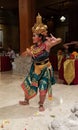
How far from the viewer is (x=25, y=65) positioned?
865 cm

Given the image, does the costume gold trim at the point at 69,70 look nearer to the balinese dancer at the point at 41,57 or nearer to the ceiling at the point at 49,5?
the balinese dancer at the point at 41,57

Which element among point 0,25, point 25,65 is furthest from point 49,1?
point 0,25

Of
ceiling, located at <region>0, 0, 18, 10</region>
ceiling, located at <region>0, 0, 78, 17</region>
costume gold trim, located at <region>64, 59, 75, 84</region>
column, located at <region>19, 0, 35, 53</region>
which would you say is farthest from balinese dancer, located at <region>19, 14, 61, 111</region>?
ceiling, located at <region>0, 0, 18, 10</region>

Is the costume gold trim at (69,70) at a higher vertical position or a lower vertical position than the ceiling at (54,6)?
lower

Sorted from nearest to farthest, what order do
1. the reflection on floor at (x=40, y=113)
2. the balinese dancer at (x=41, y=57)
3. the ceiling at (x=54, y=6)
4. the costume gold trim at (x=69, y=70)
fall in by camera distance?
the reflection on floor at (x=40, y=113) → the balinese dancer at (x=41, y=57) → the costume gold trim at (x=69, y=70) → the ceiling at (x=54, y=6)

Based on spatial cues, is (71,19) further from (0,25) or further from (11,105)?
(11,105)

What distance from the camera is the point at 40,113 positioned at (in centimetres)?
404

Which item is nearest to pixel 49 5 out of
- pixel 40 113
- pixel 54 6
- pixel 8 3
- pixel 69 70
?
pixel 54 6

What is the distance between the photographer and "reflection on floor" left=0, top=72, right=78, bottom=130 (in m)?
2.67

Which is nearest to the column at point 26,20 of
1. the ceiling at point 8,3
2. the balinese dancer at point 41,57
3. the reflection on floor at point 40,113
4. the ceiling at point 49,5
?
the ceiling at point 49,5

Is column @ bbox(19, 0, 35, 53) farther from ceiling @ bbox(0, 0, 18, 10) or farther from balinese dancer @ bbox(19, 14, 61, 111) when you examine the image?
balinese dancer @ bbox(19, 14, 61, 111)

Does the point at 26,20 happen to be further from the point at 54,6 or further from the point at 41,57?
the point at 41,57

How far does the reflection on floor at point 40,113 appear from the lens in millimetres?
2666

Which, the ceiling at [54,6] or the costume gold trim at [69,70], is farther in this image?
the ceiling at [54,6]
